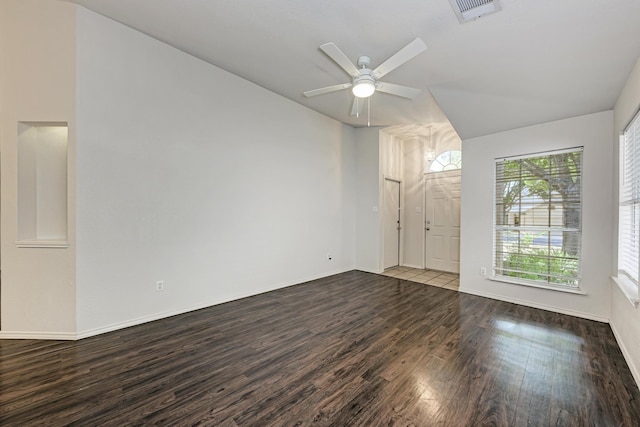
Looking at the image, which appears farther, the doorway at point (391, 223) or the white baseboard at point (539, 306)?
the doorway at point (391, 223)

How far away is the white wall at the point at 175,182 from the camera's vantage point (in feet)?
8.77

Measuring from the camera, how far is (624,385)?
1.99 meters

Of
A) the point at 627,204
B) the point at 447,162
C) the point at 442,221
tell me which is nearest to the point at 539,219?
the point at 627,204

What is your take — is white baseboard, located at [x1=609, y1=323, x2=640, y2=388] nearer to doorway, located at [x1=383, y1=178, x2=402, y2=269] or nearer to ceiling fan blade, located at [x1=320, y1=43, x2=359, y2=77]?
ceiling fan blade, located at [x1=320, y1=43, x2=359, y2=77]

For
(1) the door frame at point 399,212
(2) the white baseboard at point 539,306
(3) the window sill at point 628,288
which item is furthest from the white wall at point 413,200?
(3) the window sill at point 628,288

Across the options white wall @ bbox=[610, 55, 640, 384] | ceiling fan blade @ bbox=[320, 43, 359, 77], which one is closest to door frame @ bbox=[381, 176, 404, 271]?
white wall @ bbox=[610, 55, 640, 384]

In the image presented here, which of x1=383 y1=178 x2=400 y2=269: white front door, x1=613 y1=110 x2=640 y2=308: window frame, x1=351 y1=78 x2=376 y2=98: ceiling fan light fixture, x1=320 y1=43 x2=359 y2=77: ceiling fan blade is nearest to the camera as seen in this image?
x1=320 y1=43 x2=359 y2=77: ceiling fan blade

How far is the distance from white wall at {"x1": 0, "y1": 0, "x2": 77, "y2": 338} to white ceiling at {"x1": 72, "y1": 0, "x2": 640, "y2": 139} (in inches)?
22.8

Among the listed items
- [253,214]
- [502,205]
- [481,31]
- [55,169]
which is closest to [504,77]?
[481,31]

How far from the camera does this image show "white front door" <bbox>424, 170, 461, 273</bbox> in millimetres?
5512

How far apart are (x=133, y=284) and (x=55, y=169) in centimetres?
144

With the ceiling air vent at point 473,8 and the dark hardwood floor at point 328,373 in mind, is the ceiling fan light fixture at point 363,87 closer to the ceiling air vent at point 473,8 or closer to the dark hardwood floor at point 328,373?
the ceiling air vent at point 473,8

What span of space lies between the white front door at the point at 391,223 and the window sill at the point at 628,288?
11.1 ft

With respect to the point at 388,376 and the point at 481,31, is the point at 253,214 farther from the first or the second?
the point at 481,31
